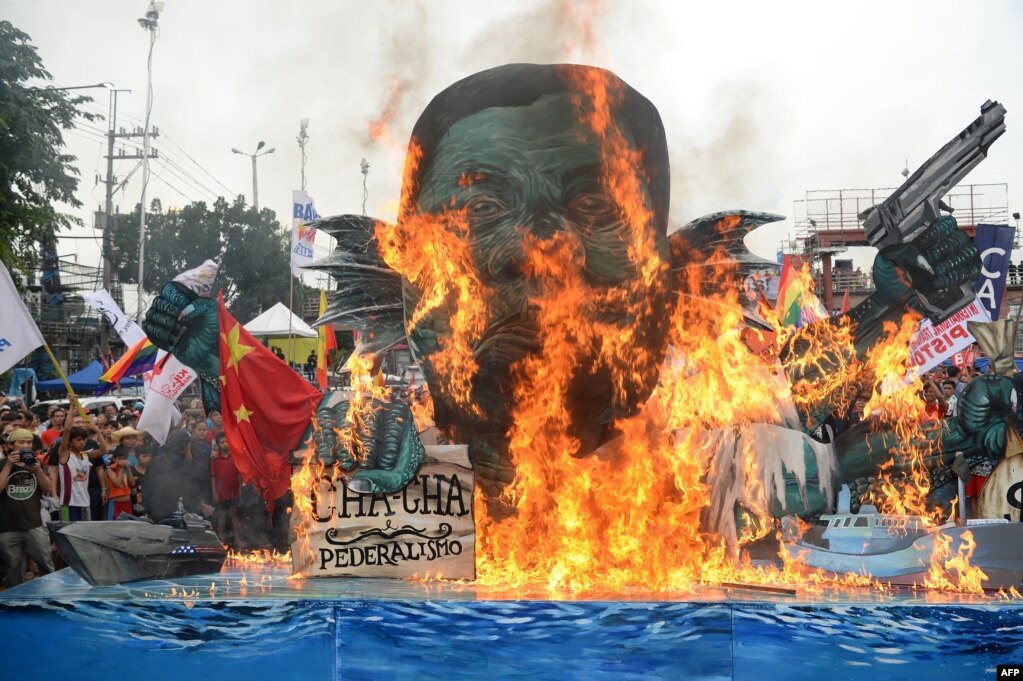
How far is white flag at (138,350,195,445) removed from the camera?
28.9 ft

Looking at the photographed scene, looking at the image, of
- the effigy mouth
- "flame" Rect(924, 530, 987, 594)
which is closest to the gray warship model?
the effigy mouth

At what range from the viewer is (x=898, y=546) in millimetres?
5176

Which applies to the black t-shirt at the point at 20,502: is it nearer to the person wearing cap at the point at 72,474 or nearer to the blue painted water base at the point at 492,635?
the person wearing cap at the point at 72,474

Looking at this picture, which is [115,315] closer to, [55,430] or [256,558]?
[55,430]

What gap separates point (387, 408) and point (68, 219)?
12359 millimetres

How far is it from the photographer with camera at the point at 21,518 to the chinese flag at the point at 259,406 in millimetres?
1632

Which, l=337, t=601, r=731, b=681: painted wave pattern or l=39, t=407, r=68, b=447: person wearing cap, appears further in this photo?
l=39, t=407, r=68, b=447: person wearing cap

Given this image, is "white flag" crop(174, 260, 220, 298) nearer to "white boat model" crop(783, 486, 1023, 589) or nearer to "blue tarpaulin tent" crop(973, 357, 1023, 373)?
"white boat model" crop(783, 486, 1023, 589)

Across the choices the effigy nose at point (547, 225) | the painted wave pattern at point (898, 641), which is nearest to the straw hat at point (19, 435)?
the effigy nose at point (547, 225)

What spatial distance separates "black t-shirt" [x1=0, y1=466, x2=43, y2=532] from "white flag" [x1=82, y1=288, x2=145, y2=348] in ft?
21.5

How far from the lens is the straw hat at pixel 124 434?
32.3 feet

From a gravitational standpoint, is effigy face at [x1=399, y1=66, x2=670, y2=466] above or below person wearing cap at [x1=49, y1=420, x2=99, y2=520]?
above

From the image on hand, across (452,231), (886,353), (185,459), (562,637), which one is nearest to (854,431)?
(886,353)

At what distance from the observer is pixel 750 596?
481cm
